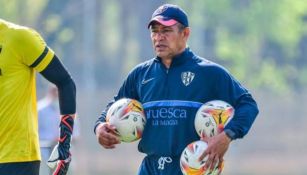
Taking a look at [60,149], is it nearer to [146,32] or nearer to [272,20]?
[146,32]

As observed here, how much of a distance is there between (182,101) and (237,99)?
387mm

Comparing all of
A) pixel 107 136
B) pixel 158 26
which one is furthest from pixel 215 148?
pixel 158 26

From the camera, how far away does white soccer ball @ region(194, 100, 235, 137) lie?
842 cm

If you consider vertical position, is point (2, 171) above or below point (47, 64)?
below

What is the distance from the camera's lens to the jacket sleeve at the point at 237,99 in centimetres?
845

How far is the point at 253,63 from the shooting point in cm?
3309

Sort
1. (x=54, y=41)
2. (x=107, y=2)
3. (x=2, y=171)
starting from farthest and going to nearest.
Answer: (x=107, y=2), (x=54, y=41), (x=2, y=171)

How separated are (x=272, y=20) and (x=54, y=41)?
714cm

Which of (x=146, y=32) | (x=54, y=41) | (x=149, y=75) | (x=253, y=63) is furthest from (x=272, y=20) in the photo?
(x=149, y=75)

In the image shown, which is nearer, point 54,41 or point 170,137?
point 170,137

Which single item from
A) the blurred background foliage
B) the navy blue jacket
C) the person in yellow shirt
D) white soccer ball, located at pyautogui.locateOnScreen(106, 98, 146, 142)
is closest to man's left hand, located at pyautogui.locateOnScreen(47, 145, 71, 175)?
the person in yellow shirt

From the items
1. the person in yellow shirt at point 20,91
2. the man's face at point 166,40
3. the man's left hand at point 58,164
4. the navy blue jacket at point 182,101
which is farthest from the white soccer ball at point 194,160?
the person in yellow shirt at point 20,91

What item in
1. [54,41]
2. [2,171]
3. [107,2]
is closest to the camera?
[2,171]

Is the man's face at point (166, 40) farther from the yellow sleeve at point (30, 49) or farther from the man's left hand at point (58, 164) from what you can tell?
the man's left hand at point (58, 164)
